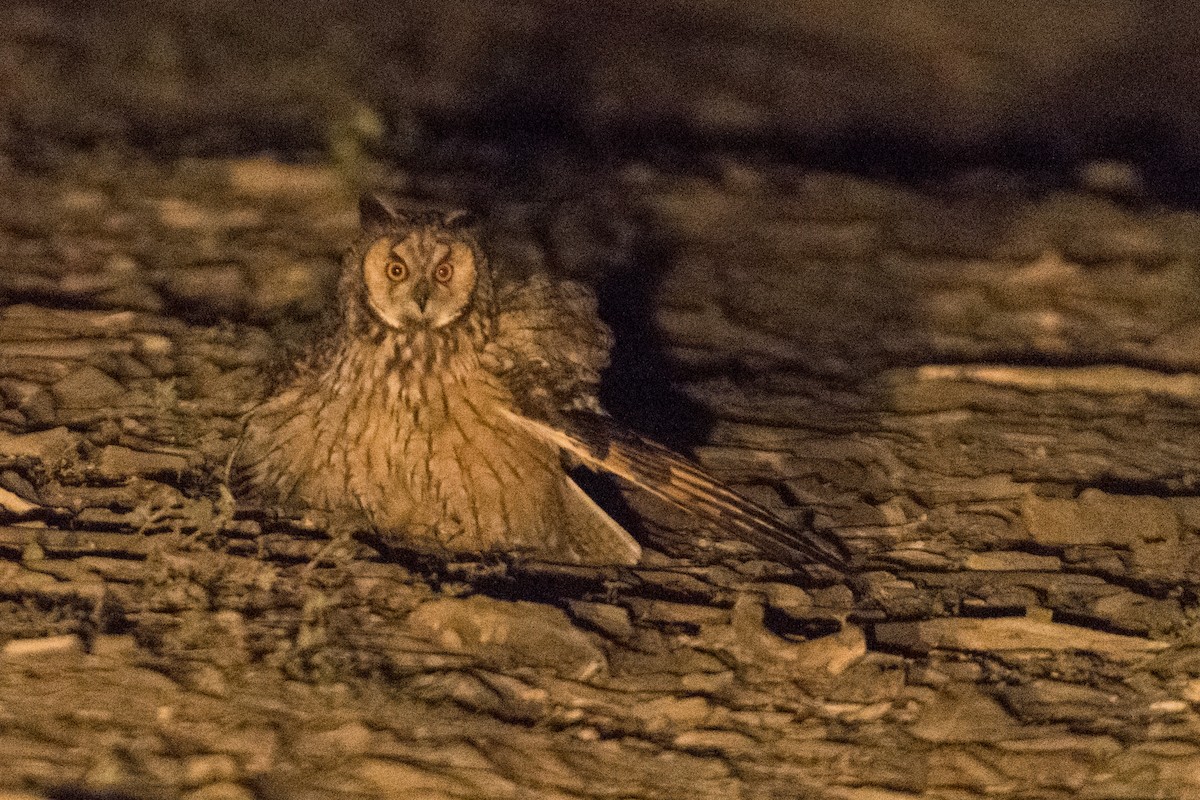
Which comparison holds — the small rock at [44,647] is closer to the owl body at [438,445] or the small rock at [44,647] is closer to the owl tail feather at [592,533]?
the owl body at [438,445]

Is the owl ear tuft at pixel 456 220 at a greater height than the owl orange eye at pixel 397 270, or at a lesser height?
greater

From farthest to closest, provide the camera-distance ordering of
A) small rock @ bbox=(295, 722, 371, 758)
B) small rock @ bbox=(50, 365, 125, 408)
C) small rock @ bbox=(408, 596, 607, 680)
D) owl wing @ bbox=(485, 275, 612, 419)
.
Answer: small rock @ bbox=(50, 365, 125, 408)
owl wing @ bbox=(485, 275, 612, 419)
small rock @ bbox=(408, 596, 607, 680)
small rock @ bbox=(295, 722, 371, 758)

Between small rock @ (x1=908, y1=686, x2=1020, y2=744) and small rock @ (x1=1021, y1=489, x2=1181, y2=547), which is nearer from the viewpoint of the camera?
small rock @ (x1=908, y1=686, x2=1020, y2=744)

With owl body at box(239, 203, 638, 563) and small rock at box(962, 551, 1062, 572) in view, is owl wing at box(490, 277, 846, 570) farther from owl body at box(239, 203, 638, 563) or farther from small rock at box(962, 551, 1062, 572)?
small rock at box(962, 551, 1062, 572)

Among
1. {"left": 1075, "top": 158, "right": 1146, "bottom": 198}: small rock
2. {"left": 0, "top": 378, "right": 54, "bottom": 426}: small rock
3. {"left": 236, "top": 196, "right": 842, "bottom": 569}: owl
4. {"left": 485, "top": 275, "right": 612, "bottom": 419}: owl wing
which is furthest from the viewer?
{"left": 1075, "top": 158, "right": 1146, "bottom": 198}: small rock

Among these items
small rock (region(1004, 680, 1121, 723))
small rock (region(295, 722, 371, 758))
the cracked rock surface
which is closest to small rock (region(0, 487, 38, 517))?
the cracked rock surface

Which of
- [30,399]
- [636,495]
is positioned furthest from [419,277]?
[30,399]

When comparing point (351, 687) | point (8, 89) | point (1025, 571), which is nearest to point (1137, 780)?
point (1025, 571)

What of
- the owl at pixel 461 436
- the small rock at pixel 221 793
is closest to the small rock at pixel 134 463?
the owl at pixel 461 436
